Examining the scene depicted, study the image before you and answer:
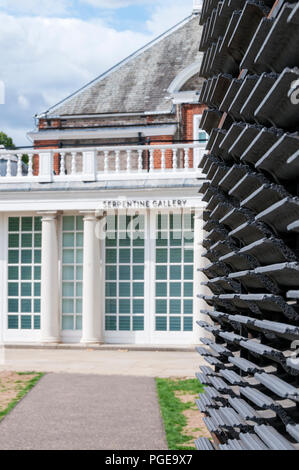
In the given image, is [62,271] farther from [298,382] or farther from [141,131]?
[298,382]

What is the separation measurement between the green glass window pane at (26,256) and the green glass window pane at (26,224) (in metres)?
0.54

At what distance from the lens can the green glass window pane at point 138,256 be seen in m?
17.4

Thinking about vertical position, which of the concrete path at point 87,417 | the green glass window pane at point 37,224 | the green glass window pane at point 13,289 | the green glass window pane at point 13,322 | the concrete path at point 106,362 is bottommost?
the concrete path at point 106,362

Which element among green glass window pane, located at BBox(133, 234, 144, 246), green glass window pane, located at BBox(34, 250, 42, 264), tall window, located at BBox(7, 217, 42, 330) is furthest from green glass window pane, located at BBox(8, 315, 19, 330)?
green glass window pane, located at BBox(133, 234, 144, 246)

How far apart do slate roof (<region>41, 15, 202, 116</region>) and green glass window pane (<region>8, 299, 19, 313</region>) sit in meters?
8.77

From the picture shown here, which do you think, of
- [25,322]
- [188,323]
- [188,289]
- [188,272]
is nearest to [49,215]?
[25,322]

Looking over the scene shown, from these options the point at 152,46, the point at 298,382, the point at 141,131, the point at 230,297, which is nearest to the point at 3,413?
the point at 230,297

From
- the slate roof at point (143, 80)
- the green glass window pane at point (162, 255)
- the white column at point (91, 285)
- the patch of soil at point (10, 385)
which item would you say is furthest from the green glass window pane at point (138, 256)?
the slate roof at point (143, 80)

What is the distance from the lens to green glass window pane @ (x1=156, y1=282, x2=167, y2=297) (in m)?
17.3

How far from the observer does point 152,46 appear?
88.1 ft

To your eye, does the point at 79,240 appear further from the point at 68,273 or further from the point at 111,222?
the point at 111,222

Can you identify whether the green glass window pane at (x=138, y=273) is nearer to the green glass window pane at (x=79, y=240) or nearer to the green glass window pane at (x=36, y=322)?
the green glass window pane at (x=79, y=240)

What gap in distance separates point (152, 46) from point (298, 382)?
1009 inches

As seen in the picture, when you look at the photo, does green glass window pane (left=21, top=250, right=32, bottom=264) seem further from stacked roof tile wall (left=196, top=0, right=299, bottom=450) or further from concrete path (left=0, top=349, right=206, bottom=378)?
stacked roof tile wall (left=196, top=0, right=299, bottom=450)
